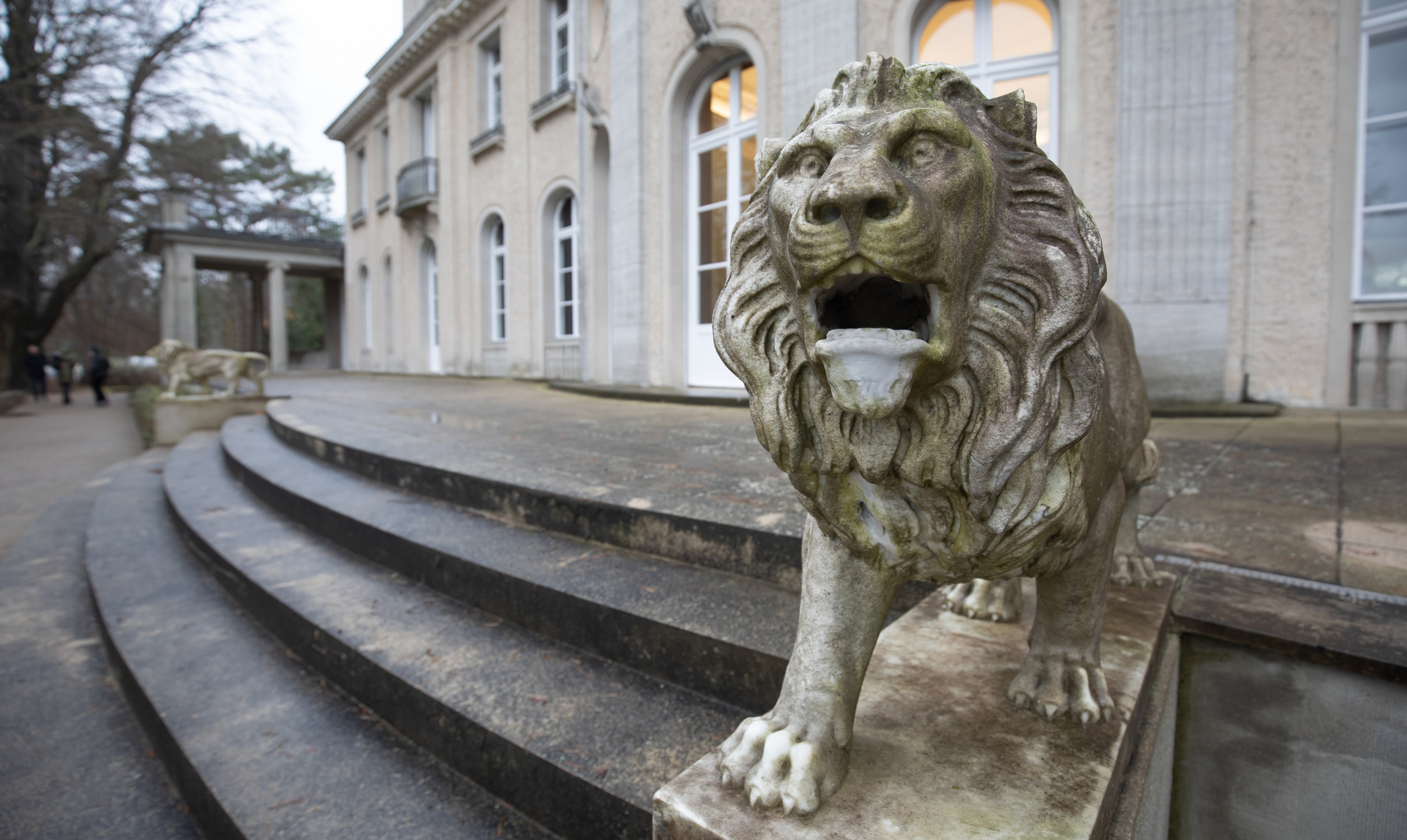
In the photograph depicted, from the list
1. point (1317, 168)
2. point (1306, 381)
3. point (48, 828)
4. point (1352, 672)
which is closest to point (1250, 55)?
point (1317, 168)

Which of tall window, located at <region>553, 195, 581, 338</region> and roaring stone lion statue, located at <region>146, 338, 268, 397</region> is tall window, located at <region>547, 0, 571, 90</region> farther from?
roaring stone lion statue, located at <region>146, 338, 268, 397</region>

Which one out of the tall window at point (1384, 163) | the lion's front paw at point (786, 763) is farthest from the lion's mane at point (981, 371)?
the tall window at point (1384, 163)

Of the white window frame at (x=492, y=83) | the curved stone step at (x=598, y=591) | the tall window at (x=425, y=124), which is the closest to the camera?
the curved stone step at (x=598, y=591)

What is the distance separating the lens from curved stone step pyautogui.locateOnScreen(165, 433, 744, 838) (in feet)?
4.97

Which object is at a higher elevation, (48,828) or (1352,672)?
(1352,672)

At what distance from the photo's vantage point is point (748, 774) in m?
1.06

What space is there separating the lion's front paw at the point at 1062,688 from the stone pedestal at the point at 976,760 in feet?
0.07

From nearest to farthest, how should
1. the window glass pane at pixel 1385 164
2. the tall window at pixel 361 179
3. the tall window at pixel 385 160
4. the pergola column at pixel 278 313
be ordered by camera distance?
the window glass pane at pixel 1385 164 < the tall window at pixel 385 160 < the tall window at pixel 361 179 < the pergola column at pixel 278 313

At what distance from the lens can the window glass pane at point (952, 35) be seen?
21.4 ft

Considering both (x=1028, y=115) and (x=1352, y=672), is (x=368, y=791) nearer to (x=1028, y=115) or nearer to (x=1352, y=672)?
(x=1028, y=115)

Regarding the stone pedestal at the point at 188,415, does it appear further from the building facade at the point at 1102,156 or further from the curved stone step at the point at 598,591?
the curved stone step at the point at 598,591

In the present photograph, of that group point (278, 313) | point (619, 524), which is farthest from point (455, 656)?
point (278, 313)

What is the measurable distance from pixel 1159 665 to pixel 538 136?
1262cm

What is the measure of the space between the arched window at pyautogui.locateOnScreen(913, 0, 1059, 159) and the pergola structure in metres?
22.0
